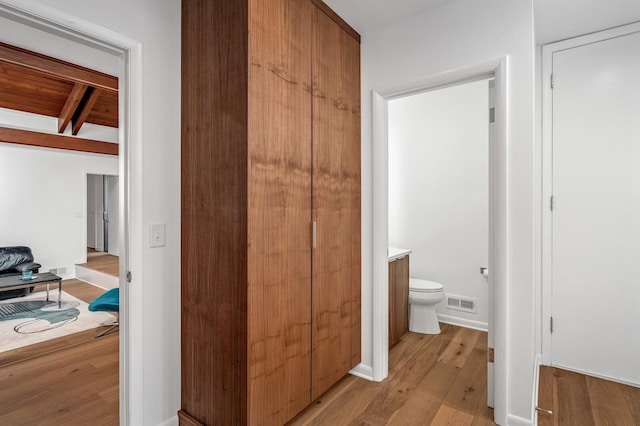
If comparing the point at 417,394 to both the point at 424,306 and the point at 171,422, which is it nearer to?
the point at 424,306

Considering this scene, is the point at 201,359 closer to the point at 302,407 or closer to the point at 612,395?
the point at 302,407

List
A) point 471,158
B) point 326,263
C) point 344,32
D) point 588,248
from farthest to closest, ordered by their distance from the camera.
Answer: point 471,158 < point 588,248 < point 344,32 < point 326,263

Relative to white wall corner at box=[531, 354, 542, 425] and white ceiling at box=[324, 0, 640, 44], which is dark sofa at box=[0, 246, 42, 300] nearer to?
white ceiling at box=[324, 0, 640, 44]

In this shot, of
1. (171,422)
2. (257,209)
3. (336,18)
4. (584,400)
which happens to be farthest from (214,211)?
(584,400)

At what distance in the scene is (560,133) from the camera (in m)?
2.42

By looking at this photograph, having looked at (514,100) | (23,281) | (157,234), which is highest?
(514,100)

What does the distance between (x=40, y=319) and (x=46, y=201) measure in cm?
344

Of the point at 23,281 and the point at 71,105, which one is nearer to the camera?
the point at 23,281

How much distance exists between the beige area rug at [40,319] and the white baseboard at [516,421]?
154 inches

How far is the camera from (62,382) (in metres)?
2.31

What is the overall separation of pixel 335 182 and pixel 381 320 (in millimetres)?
1068

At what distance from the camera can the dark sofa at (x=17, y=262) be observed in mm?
4892

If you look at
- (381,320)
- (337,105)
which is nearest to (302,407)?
(381,320)

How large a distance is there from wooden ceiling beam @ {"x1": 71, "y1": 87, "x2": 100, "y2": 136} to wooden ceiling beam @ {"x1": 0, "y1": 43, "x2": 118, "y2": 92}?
2.27 meters
